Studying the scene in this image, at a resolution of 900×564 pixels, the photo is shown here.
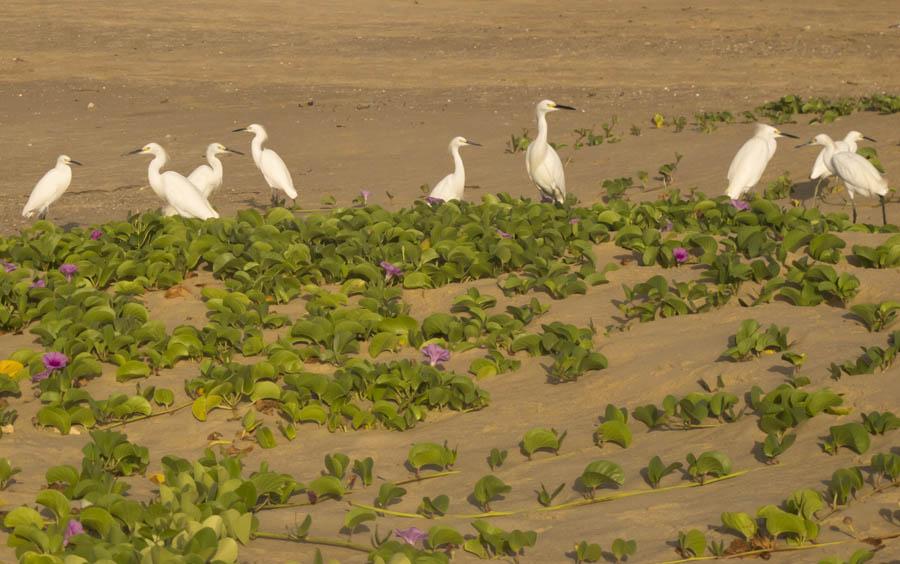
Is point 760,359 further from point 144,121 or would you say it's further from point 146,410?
point 144,121

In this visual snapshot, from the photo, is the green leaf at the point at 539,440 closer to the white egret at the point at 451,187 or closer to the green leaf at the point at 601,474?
the green leaf at the point at 601,474

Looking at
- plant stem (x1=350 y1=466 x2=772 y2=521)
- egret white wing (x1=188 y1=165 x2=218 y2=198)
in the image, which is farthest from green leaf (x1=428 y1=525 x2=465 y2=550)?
egret white wing (x1=188 y1=165 x2=218 y2=198)

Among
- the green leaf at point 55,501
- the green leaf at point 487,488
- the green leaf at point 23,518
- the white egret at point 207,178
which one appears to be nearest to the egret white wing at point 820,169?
the white egret at point 207,178

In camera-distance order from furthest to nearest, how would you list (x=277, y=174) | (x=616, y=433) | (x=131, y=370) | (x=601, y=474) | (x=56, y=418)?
(x=277, y=174) < (x=131, y=370) < (x=56, y=418) < (x=616, y=433) < (x=601, y=474)

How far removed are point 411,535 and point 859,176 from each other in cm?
588

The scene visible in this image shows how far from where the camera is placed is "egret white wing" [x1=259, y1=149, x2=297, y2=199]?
10.6m

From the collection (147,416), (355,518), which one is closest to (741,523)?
(355,518)

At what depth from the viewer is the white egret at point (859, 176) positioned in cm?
887

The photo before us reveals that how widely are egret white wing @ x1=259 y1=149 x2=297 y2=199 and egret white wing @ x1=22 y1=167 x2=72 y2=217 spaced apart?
5.14ft

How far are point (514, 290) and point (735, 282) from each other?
110 cm

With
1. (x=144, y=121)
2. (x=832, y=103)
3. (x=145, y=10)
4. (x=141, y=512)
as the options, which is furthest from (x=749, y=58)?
(x=141, y=512)

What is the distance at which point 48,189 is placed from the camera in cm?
1005

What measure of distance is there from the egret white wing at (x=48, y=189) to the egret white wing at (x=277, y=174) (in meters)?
1.57

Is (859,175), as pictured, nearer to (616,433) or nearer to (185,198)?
(185,198)
